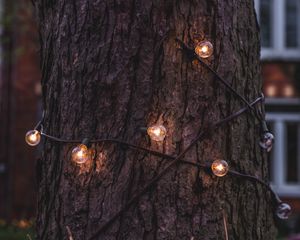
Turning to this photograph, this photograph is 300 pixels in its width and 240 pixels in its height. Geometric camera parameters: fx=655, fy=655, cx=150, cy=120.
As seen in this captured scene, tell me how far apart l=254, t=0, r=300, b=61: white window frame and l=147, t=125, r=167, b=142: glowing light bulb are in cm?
1236

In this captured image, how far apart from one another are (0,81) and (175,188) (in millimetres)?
12044

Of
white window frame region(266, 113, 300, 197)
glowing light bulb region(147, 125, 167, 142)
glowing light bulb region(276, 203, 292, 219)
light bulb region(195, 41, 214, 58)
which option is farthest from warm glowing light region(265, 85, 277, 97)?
glowing light bulb region(147, 125, 167, 142)

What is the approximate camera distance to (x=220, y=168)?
1910 millimetres

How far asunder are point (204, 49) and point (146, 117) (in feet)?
0.87

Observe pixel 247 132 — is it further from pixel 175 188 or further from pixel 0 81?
pixel 0 81

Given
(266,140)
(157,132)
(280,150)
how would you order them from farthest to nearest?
(280,150)
(266,140)
(157,132)

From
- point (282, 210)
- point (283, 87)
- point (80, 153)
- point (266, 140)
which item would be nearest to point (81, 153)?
point (80, 153)

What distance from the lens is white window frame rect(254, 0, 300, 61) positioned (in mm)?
14008

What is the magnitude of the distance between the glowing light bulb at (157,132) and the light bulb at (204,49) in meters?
0.26

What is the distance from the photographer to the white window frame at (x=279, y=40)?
14.0 m

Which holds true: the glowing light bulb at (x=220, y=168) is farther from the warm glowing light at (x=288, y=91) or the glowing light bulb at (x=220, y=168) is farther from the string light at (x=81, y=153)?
the warm glowing light at (x=288, y=91)

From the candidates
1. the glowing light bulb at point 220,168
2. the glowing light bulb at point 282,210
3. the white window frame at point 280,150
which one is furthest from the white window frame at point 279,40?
the glowing light bulb at point 220,168

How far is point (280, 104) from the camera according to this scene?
45.6ft

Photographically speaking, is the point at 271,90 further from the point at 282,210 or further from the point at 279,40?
the point at 282,210
